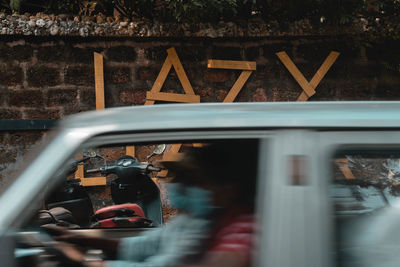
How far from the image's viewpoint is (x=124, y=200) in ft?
14.9

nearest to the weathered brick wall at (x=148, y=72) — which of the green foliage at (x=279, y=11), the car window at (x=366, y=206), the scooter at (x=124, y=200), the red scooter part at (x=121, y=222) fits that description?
the green foliage at (x=279, y=11)

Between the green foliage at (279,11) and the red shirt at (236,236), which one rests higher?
the green foliage at (279,11)

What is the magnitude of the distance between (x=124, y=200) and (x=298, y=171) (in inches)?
130

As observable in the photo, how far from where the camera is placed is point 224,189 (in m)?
1.75

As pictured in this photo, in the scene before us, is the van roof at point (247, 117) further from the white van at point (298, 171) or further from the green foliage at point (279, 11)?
the green foliage at point (279, 11)

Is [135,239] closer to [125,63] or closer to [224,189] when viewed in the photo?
[224,189]

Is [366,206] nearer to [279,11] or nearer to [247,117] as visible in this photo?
[247,117]

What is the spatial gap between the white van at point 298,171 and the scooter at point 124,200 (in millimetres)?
1728

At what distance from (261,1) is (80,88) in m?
2.52

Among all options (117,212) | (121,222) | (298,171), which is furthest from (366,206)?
(117,212)

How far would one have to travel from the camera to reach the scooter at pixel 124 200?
11.3ft

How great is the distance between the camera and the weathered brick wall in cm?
578

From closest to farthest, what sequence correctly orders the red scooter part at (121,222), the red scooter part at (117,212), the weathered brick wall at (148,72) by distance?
the red scooter part at (121,222), the red scooter part at (117,212), the weathered brick wall at (148,72)

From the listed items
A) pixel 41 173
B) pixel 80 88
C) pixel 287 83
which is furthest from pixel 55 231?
pixel 287 83
